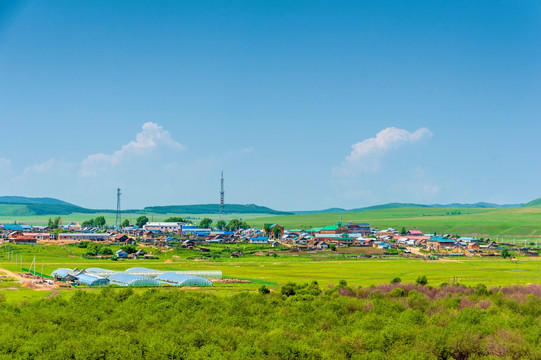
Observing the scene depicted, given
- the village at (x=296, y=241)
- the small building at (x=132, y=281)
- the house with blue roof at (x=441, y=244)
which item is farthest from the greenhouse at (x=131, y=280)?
the house with blue roof at (x=441, y=244)

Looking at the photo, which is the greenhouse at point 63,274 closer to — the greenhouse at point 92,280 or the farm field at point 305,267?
the greenhouse at point 92,280

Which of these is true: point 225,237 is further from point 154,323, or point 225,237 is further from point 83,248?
point 154,323

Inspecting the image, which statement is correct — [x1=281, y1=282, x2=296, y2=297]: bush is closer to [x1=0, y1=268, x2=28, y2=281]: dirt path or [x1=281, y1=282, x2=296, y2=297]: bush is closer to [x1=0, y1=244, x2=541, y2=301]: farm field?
[x1=0, y1=244, x2=541, y2=301]: farm field

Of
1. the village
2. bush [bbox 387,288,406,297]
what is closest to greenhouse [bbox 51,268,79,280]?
the village

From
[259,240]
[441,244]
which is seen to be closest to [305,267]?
[441,244]

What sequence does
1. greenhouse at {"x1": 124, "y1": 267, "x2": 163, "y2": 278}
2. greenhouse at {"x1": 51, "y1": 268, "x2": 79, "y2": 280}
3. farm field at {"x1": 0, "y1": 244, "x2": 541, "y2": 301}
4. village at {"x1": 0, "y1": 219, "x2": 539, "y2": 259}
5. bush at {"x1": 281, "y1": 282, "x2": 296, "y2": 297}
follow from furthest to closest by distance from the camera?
A: village at {"x1": 0, "y1": 219, "x2": 539, "y2": 259} → greenhouse at {"x1": 124, "y1": 267, "x2": 163, "y2": 278} → farm field at {"x1": 0, "y1": 244, "x2": 541, "y2": 301} → greenhouse at {"x1": 51, "y1": 268, "x2": 79, "y2": 280} → bush at {"x1": 281, "y1": 282, "x2": 296, "y2": 297}

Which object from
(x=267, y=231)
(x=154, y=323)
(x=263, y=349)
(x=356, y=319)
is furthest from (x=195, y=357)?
(x=267, y=231)
